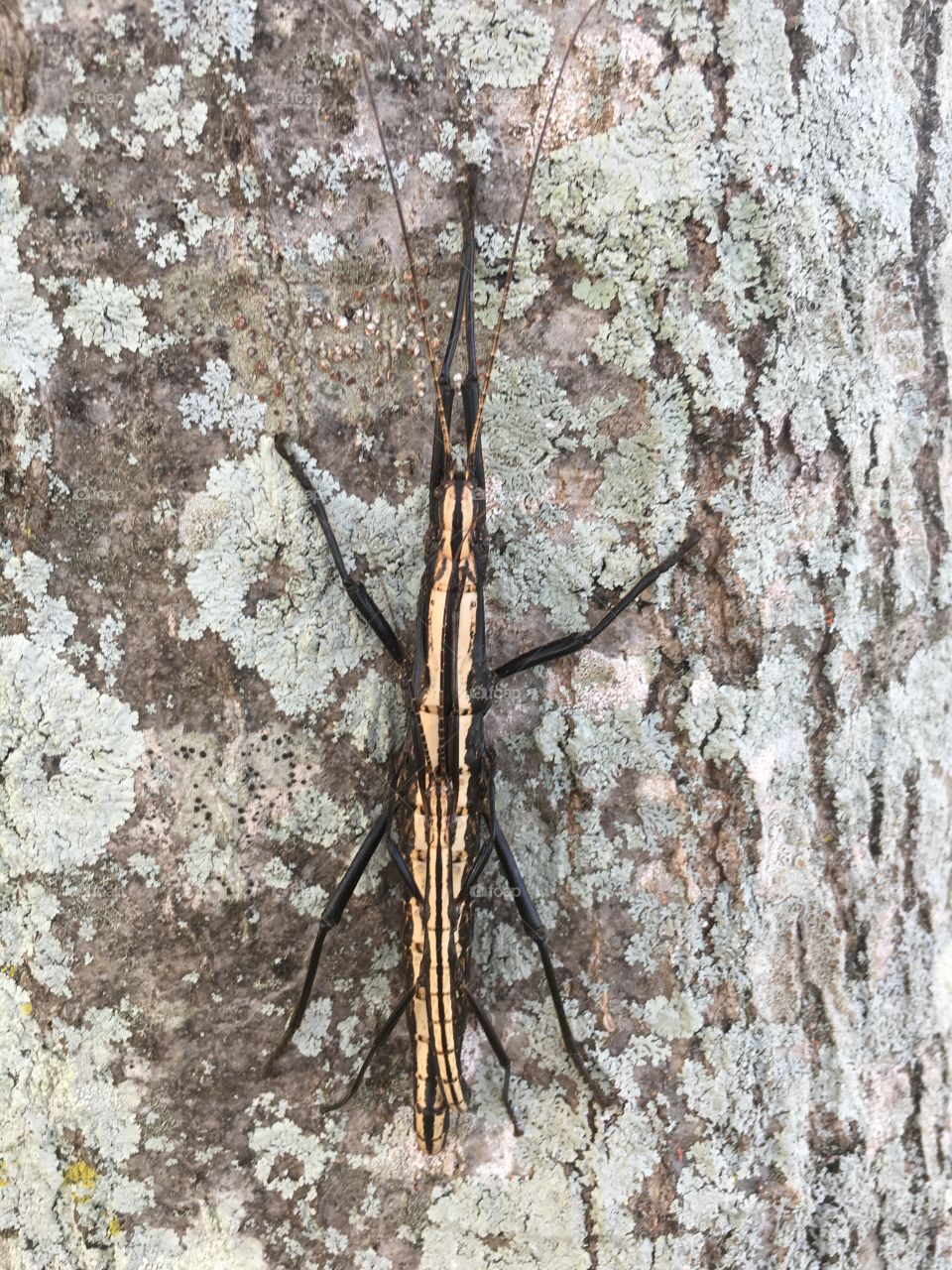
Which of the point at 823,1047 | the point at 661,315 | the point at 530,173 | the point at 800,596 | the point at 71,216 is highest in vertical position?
the point at 530,173

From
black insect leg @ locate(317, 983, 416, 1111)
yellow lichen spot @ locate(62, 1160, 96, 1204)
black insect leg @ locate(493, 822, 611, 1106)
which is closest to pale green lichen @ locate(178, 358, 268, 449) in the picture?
black insect leg @ locate(493, 822, 611, 1106)

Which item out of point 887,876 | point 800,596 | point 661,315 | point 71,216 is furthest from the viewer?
point 887,876

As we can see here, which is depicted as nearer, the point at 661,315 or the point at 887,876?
the point at 661,315

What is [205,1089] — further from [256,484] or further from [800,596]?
[800,596]

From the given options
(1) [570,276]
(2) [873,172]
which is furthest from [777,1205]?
(2) [873,172]

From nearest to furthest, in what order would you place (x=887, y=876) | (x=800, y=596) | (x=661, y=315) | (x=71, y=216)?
1. (x=71, y=216)
2. (x=661, y=315)
3. (x=800, y=596)
4. (x=887, y=876)

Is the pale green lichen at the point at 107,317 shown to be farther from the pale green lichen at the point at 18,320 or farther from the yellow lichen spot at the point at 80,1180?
the yellow lichen spot at the point at 80,1180

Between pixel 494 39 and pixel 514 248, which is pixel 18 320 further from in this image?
pixel 494 39

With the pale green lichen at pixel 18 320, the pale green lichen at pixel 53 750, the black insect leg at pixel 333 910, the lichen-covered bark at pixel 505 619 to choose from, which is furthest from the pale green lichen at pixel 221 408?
the black insect leg at pixel 333 910

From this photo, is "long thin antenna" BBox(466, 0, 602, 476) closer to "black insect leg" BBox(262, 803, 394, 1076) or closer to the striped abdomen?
the striped abdomen
